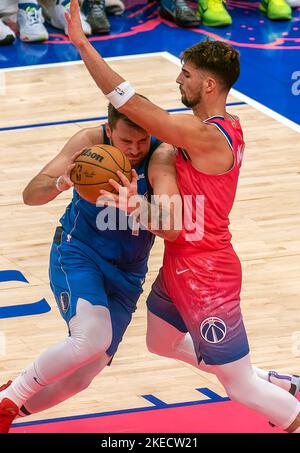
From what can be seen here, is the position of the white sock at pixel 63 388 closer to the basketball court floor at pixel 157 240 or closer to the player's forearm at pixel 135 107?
the basketball court floor at pixel 157 240

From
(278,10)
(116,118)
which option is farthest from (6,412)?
(278,10)

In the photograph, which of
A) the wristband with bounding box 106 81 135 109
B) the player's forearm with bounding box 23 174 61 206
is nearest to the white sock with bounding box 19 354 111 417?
the player's forearm with bounding box 23 174 61 206

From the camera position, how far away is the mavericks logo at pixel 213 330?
6.07 m

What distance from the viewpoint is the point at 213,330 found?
6.08 metres

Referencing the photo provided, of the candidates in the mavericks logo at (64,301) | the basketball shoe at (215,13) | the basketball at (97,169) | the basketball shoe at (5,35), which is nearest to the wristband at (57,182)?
the basketball at (97,169)

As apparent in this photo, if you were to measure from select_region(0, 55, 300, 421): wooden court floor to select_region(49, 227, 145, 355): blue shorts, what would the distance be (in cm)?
83

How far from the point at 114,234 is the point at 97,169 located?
1.98ft

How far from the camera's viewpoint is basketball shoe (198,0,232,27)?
569 inches

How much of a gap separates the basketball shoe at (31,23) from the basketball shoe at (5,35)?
0.16 m

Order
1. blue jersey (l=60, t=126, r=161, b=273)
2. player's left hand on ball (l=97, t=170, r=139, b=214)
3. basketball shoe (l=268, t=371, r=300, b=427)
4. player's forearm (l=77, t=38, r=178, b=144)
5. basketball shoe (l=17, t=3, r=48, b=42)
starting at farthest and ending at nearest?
basketball shoe (l=17, t=3, r=48, b=42) < basketball shoe (l=268, t=371, r=300, b=427) < blue jersey (l=60, t=126, r=161, b=273) < player's forearm (l=77, t=38, r=178, b=144) < player's left hand on ball (l=97, t=170, r=139, b=214)

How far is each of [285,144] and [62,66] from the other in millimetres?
3308

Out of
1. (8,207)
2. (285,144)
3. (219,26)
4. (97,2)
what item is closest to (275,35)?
(219,26)

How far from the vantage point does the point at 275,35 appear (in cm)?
1428

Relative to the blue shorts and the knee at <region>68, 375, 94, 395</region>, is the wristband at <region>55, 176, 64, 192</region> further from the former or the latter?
the knee at <region>68, 375, 94, 395</region>
